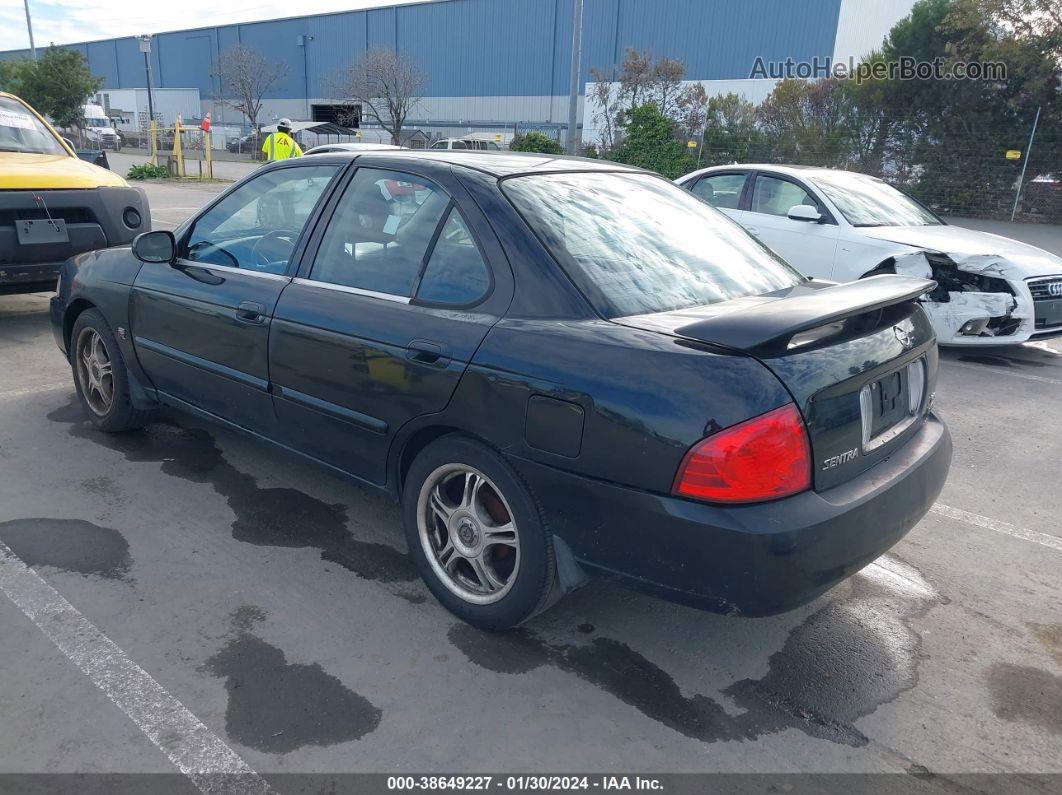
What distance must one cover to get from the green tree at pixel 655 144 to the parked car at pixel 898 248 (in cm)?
1252

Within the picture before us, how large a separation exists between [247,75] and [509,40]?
18.0 meters

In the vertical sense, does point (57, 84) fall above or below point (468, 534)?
above

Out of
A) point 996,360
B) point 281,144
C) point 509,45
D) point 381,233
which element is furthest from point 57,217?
point 509,45

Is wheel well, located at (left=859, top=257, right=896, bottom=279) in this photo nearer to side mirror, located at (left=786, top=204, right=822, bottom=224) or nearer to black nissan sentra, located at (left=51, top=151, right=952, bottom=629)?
side mirror, located at (left=786, top=204, right=822, bottom=224)

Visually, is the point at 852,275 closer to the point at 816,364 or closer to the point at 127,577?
the point at 816,364

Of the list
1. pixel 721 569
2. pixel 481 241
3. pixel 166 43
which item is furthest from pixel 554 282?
pixel 166 43

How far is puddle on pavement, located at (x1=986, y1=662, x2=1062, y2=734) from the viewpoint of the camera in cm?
261

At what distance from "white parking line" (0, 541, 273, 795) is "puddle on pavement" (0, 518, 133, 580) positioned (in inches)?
4.6

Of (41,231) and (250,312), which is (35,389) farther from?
(250,312)

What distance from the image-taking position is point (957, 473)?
463 cm

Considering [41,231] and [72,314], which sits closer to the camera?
[72,314]

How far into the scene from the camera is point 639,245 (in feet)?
9.96

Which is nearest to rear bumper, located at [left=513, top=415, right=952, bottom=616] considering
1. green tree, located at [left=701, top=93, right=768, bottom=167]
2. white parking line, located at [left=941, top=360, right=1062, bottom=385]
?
white parking line, located at [left=941, top=360, right=1062, bottom=385]

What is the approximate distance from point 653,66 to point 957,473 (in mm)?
22668
